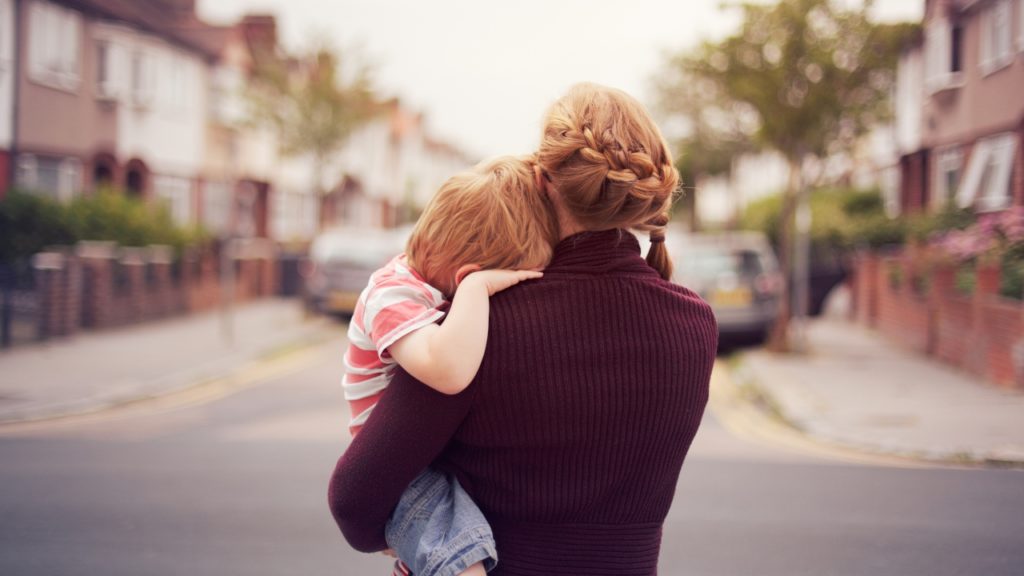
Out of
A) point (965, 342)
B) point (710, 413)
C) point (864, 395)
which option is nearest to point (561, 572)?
point (710, 413)

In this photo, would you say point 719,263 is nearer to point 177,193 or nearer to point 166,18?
point 177,193

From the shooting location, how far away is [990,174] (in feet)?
63.9

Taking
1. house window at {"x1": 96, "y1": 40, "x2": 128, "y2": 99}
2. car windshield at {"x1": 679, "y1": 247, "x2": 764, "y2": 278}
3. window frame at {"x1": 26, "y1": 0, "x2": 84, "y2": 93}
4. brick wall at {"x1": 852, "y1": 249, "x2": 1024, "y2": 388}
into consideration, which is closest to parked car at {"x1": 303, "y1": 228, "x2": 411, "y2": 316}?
car windshield at {"x1": 679, "y1": 247, "x2": 764, "y2": 278}

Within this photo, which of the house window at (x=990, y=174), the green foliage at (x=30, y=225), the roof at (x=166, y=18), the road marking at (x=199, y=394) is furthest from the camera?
the roof at (x=166, y=18)

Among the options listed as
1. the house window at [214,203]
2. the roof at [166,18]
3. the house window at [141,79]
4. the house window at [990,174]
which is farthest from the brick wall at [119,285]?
the house window at [990,174]

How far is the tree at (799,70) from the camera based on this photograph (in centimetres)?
1475

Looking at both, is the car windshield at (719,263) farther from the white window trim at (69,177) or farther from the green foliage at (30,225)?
the white window trim at (69,177)

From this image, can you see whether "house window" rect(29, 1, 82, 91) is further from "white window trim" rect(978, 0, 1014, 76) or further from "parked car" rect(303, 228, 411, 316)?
"white window trim" rect(978, 0, 1014, 76)

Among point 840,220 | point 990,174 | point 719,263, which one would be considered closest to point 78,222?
point 719,263

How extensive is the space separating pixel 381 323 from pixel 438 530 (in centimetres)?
38

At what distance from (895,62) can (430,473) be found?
14.8 meters

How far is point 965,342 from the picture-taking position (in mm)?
13227

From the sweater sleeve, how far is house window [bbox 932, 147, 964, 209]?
2205 centimetres

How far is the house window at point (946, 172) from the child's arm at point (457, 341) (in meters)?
22.0
